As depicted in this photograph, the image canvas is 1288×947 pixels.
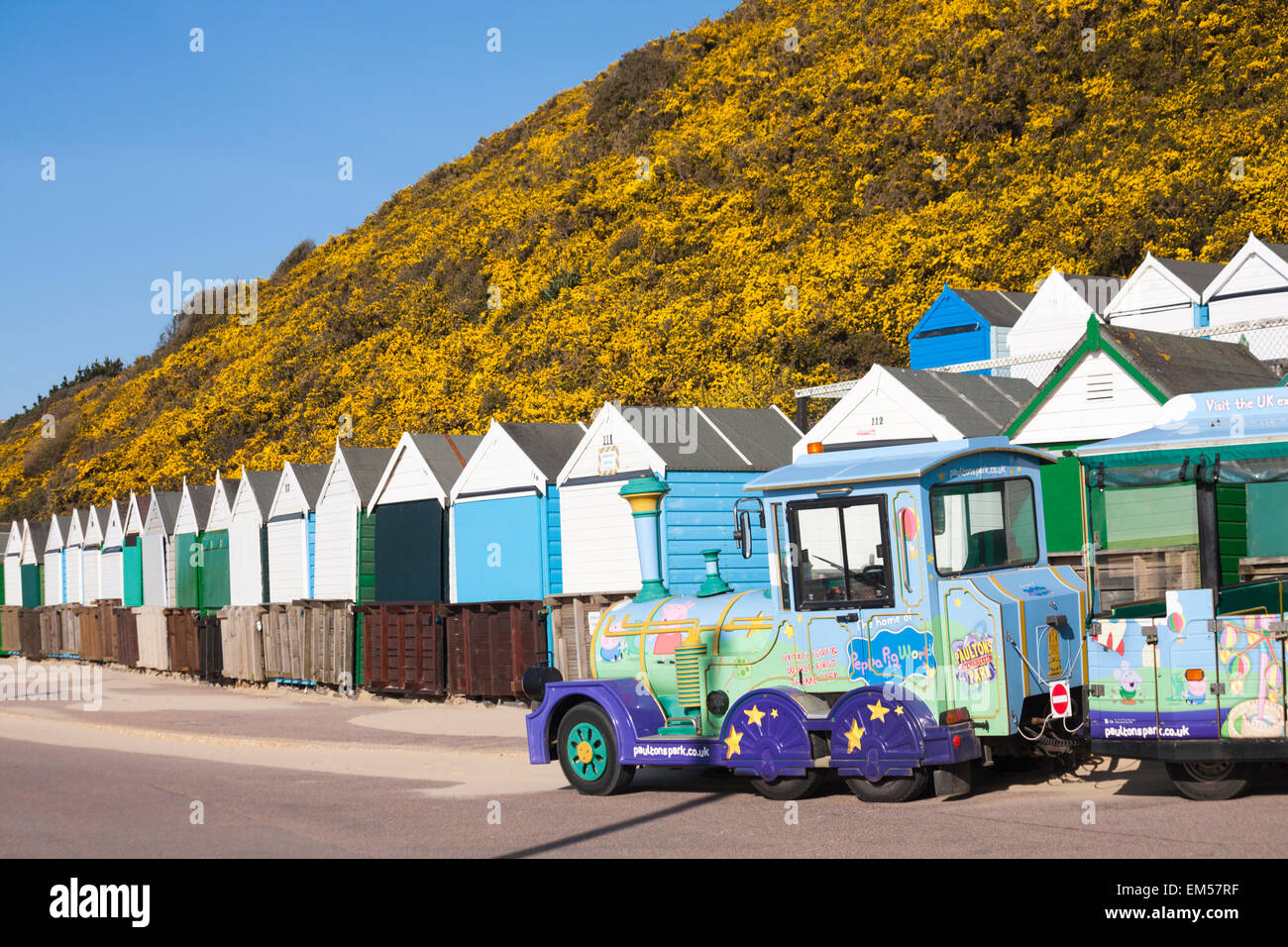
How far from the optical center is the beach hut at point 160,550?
37.2 meters

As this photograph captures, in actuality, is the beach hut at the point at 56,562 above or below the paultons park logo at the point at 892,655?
above

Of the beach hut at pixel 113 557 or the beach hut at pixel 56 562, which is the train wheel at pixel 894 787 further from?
the beach hut at pixel 56 562

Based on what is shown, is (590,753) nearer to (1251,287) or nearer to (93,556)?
(1251,287)

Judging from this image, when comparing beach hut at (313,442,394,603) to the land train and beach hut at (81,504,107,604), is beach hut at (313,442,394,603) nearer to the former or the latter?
the land train

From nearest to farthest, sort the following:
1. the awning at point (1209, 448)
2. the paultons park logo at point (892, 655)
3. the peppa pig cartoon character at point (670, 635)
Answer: the awning at point (1209, 448) < the paultons park logo at point (892, 655) < the peppa pig cartoon character at point (670, 635)

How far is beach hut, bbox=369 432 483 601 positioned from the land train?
1193 cm

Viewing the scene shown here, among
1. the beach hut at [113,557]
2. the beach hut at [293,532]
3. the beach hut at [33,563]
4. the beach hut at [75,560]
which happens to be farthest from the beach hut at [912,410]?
the beach hut at [33,563]

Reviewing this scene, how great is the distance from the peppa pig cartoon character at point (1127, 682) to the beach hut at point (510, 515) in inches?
495

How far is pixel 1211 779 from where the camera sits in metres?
10.3

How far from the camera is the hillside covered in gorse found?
40.2m

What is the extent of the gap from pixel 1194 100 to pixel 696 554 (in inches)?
1267

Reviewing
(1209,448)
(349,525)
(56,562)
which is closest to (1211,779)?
(1209,448)

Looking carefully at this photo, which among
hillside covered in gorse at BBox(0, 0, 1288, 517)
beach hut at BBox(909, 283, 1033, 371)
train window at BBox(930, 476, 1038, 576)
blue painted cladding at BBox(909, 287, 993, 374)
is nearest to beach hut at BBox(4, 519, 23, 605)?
hillside covered in gorse at BBox(0, 0, 1288, 517)
